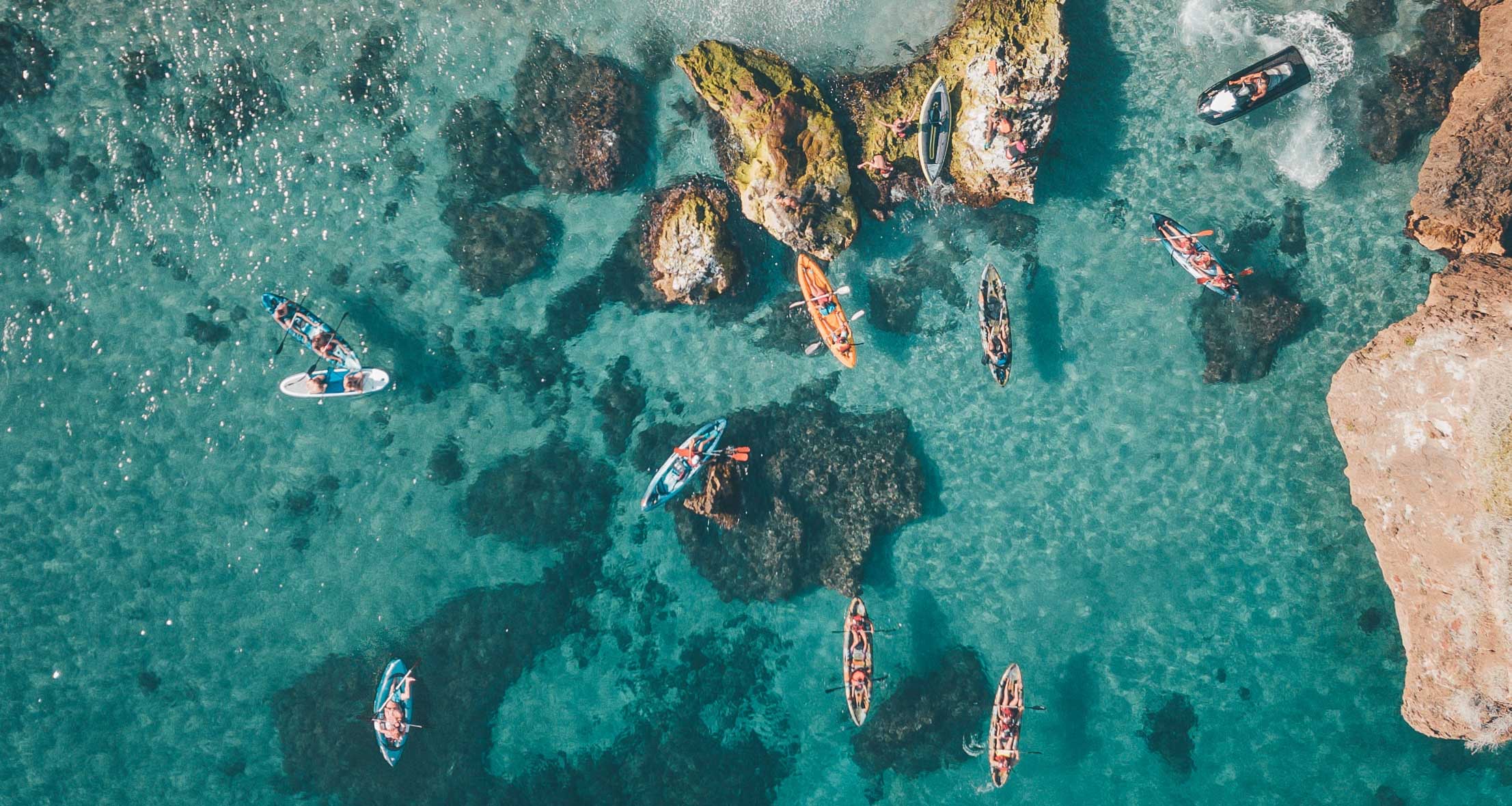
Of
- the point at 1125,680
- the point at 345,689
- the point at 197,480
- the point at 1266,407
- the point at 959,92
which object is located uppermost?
the point at 959,92

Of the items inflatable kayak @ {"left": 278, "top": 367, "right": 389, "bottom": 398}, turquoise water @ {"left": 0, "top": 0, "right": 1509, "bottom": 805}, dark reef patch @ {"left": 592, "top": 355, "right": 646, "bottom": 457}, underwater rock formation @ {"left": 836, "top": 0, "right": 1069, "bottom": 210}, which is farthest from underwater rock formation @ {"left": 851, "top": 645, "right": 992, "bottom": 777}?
inflatable kayak @ {"left": 278, "top": 367, "right": 389, "bottom": 398}

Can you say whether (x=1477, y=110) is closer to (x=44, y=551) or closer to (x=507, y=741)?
(x=507, y=741)

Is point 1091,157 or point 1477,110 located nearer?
point 1477,110

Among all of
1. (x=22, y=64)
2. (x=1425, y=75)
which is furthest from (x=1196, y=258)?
(x=22, y=64)

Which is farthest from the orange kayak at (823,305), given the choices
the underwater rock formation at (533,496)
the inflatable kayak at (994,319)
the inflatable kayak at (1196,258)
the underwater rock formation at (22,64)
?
the underwater rock formation at (22,64)

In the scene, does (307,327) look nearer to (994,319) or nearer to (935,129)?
(935,129)

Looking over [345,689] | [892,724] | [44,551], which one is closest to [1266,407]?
[892,724]
